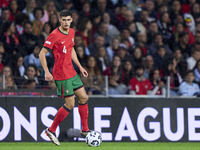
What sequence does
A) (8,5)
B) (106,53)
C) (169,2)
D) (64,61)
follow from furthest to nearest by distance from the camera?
(169,2) → (8,5) → (106,53) → (64,61)

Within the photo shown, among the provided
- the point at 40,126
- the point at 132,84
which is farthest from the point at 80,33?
the point at 40,126

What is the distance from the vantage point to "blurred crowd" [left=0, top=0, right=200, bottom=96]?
888 cm

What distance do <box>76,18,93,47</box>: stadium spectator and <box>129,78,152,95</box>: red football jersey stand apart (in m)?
2.56

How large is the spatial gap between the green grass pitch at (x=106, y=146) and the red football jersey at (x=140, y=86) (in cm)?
113

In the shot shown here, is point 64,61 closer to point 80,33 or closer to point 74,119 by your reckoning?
point 74,119

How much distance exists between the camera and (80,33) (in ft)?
37.1

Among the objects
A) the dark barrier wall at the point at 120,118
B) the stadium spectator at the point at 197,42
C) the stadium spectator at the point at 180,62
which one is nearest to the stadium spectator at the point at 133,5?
the stadium spectator at the point at 197,42

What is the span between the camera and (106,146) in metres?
7.46

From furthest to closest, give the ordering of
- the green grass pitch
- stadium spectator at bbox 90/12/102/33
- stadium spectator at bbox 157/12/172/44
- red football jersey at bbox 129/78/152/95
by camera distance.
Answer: stadium spectator at bbox 157/12/172/44 → stadium spectator at bbox 90/12/102/33 → red football jersey at bbox 129/78/152/95 → the green grass pitch

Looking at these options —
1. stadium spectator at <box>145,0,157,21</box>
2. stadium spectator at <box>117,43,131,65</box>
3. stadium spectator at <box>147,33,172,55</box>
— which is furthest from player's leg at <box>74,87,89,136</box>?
stadium spectator at <box>145,0,157,21</box>

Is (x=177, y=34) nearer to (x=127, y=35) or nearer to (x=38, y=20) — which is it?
(x=127, y=35)

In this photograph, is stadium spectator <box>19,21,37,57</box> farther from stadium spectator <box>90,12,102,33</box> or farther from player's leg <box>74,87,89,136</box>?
player's leg <box>74,87,89,136</box>

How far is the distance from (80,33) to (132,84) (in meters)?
2.85

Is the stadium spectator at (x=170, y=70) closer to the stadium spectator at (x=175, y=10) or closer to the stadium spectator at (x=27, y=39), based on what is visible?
the stadium spectator at (x=175, y=10)
